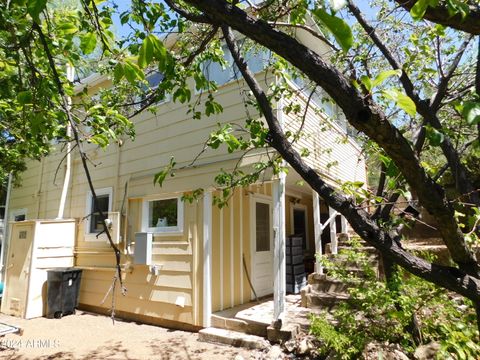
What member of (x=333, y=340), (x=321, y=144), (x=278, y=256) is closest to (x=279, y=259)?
(x=278, y=256)

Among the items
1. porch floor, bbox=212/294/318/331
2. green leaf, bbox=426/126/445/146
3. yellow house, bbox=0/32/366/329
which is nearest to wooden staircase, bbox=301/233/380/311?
porch floor, bbox=212/294/318/331

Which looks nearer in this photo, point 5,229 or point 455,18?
point 455,18

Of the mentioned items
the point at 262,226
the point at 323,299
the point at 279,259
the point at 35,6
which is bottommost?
the point at 323,299

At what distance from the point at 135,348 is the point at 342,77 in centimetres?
520

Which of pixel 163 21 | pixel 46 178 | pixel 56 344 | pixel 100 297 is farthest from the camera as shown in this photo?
pixel 46 178

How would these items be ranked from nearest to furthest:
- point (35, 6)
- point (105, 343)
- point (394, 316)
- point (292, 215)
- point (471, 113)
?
1. point (471, 113)
2. point (35, 6)
3. point (394, 316)
4. point (105, 343)
5. point (292, 215)

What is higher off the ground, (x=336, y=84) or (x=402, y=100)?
(x=336, y=84)

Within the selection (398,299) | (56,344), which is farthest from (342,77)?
(56,344)

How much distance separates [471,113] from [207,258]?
5.24 meters

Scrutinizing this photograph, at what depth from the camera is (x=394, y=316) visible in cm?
347

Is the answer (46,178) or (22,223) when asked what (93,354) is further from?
(46,178)

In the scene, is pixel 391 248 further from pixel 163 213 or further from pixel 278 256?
pixel 163 213

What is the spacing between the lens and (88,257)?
26.3 feet

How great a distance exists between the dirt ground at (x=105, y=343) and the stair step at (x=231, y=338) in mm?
101
